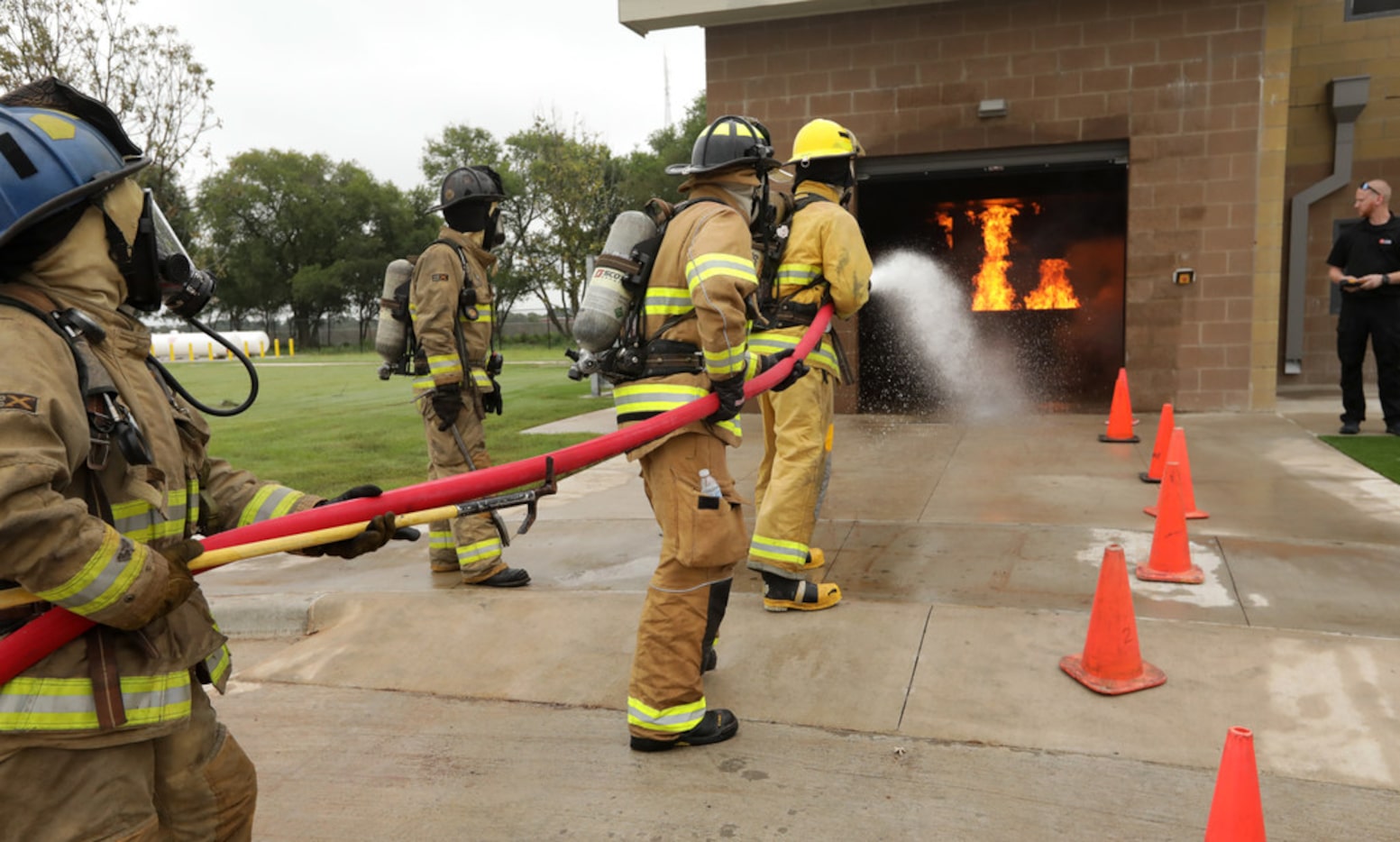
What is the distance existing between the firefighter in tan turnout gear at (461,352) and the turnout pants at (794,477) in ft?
4.63

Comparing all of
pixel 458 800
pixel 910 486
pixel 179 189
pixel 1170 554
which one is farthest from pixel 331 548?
pixel 179 189

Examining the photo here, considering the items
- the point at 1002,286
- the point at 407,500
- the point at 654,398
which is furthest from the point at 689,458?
the point at 1002,286

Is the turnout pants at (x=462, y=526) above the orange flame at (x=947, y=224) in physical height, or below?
below

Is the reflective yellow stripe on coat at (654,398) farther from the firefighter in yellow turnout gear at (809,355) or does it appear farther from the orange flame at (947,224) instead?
the orange flame at (947,224)

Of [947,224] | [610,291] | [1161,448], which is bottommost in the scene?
[1161,448]

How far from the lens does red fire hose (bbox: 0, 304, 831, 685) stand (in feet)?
5.62

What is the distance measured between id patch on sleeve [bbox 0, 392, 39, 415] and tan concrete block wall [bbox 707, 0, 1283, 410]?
9.98m

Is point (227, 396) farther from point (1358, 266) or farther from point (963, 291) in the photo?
point (1358, 266)

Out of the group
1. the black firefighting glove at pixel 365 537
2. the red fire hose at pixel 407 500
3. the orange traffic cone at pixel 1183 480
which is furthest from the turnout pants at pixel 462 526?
the orange traffic cone at pixel 1183 480

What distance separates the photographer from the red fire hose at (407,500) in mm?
1712

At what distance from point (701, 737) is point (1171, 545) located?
2.62 m

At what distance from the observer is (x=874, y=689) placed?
11.8 feet

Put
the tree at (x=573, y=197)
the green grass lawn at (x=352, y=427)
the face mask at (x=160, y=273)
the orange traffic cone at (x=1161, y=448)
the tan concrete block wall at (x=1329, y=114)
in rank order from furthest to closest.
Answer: the tree at (x=573, y=197), the tan concrete block wall at (x=1329, y=114), the green grass lawn at (x=352, y=427), the orange traffic cone at (x=1161, y=448), the face mask at (x=160, y=273)

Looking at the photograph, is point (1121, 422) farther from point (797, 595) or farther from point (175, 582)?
point (175, 582)
